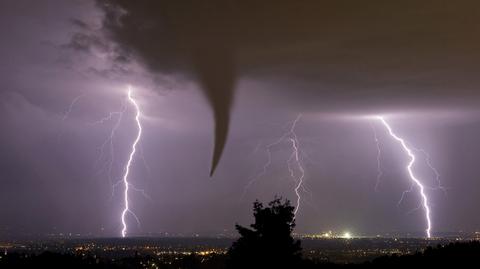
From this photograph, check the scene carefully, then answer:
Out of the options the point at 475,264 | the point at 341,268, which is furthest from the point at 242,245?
the point at 475,264

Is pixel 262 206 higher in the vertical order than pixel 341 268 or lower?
higher

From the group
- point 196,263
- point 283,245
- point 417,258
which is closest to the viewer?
point 283,245

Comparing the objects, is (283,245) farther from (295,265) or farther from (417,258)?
(417,258)

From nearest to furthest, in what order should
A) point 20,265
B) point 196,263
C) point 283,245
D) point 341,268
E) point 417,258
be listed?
point 283,245 < point 417,258 < point 341,268 < point 20,265 < point 196,263

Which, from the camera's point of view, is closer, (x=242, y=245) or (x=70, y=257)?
(x=242, y=245)

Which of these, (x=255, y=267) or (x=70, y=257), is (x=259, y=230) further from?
(x=70, y=257)

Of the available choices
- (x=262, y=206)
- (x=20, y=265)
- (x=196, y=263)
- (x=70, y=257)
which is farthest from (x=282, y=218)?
(x=196, y=263)
